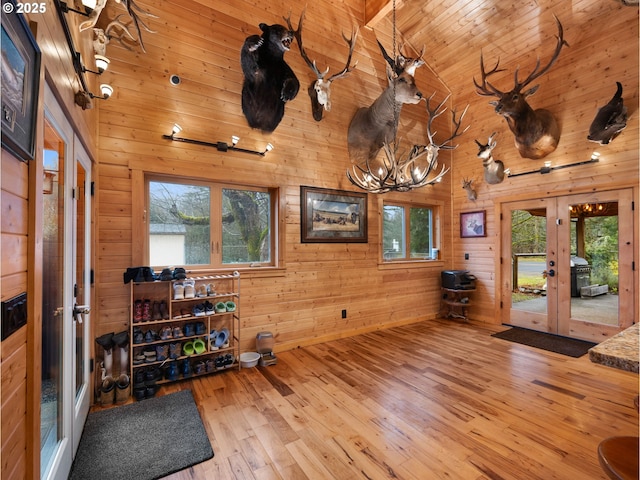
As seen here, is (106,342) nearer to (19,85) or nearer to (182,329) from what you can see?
(182,329)

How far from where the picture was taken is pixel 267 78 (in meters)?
3.57

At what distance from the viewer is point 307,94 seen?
422 centimetres

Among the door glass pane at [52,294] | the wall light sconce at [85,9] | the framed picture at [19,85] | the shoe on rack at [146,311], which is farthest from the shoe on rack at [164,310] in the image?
the wall light sconce at [85,9]

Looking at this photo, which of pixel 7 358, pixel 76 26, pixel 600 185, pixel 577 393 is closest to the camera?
pixel 7 358

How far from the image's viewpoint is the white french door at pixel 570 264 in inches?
155

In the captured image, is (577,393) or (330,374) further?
(330,374)

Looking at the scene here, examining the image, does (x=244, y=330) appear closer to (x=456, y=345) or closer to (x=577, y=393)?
(x=456, y=345)

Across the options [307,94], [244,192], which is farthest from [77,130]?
[307,94]

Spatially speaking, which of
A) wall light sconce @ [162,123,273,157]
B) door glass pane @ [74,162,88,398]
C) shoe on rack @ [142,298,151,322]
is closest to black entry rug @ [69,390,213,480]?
door glass pane @ [74,162,88,398]

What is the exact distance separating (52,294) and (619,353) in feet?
8.36

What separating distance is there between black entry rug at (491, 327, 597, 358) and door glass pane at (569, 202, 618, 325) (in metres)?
0.40

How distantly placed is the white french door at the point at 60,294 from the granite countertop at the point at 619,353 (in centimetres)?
223

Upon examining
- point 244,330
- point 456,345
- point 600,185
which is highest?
point 600,185

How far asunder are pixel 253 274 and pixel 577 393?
3.58m
